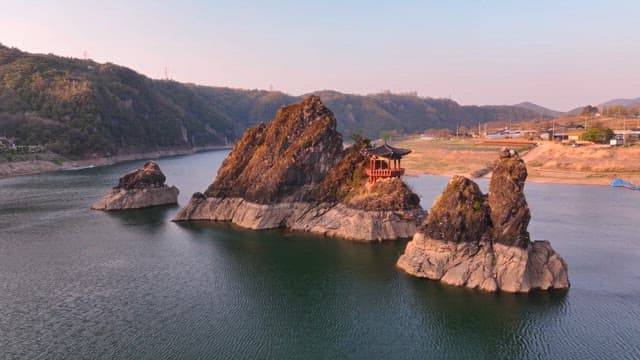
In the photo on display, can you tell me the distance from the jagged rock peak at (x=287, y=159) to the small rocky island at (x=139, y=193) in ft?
53.3

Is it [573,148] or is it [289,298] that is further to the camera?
[573,148]

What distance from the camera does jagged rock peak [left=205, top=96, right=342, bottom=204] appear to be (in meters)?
61.1

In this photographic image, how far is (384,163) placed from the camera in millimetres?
58625

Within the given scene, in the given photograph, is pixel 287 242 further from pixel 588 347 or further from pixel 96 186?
pixel 96 186

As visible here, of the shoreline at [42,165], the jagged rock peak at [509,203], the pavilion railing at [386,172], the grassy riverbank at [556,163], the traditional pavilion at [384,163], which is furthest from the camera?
the shoreline at [42,165]

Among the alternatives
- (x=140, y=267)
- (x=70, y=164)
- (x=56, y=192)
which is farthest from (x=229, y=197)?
(x=70, y=164)

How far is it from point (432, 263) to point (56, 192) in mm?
79693

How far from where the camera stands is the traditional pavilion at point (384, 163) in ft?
187

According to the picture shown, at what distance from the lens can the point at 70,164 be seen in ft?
463

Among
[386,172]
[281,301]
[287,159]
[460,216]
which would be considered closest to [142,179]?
[287,159]

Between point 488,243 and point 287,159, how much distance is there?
2994 cm

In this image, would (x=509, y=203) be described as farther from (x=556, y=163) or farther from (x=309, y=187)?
(x=556, y=163)

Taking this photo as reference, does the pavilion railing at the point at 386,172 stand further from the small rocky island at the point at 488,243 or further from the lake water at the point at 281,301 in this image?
the small rocky island at the point at 488,243

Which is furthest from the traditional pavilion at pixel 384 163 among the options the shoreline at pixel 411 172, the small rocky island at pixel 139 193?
the shoreline at pixel 411 172
